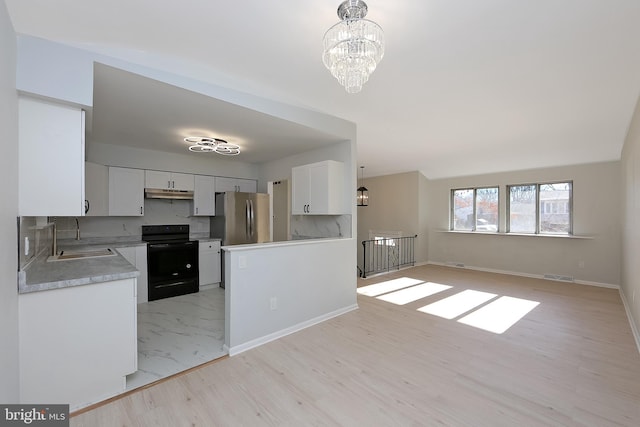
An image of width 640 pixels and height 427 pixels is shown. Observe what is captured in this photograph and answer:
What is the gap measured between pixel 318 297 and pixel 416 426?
1833 millimetres

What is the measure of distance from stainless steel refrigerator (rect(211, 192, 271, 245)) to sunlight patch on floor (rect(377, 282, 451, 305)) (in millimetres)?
2499

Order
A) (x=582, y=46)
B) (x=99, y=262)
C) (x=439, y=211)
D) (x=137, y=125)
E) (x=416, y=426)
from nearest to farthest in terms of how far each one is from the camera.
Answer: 1. (x=416, y=426)
2. (x=582, y=46)
3. (x=99, y=262)
4. (x=137, y=125)
5. (x=439, y=211)

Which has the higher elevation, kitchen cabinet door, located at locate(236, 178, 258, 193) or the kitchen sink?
kitchen cabinet door, located at locate(236, 178, 258, 193)

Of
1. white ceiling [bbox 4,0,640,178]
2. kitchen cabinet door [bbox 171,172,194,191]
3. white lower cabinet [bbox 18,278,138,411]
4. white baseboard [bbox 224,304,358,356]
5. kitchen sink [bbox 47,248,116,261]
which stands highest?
white ceiling [bbox 4,0,640,178]

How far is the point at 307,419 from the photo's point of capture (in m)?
1.77

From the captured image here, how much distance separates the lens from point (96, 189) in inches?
154

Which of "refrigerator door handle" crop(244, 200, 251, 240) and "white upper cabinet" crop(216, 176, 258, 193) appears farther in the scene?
"white upper cabinet" crop(216, 176, 258, 193)

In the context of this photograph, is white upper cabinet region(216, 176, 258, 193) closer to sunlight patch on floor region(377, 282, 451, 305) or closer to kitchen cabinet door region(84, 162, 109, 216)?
kitchen cabinet door region(84, 162, 109, 216)

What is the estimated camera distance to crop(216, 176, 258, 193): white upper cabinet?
516 centimetres

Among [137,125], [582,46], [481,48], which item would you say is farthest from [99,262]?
[582,46]

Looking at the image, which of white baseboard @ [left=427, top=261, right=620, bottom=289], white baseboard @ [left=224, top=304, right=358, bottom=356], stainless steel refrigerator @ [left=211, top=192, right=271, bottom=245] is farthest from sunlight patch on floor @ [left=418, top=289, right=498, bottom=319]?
stainless steel refrigerator @ [left=211, top=192, right=271, bottom=245]

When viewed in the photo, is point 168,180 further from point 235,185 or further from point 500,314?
point 500,314

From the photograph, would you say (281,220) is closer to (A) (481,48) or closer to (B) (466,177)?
(A) (481,48)

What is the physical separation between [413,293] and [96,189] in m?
5.14
